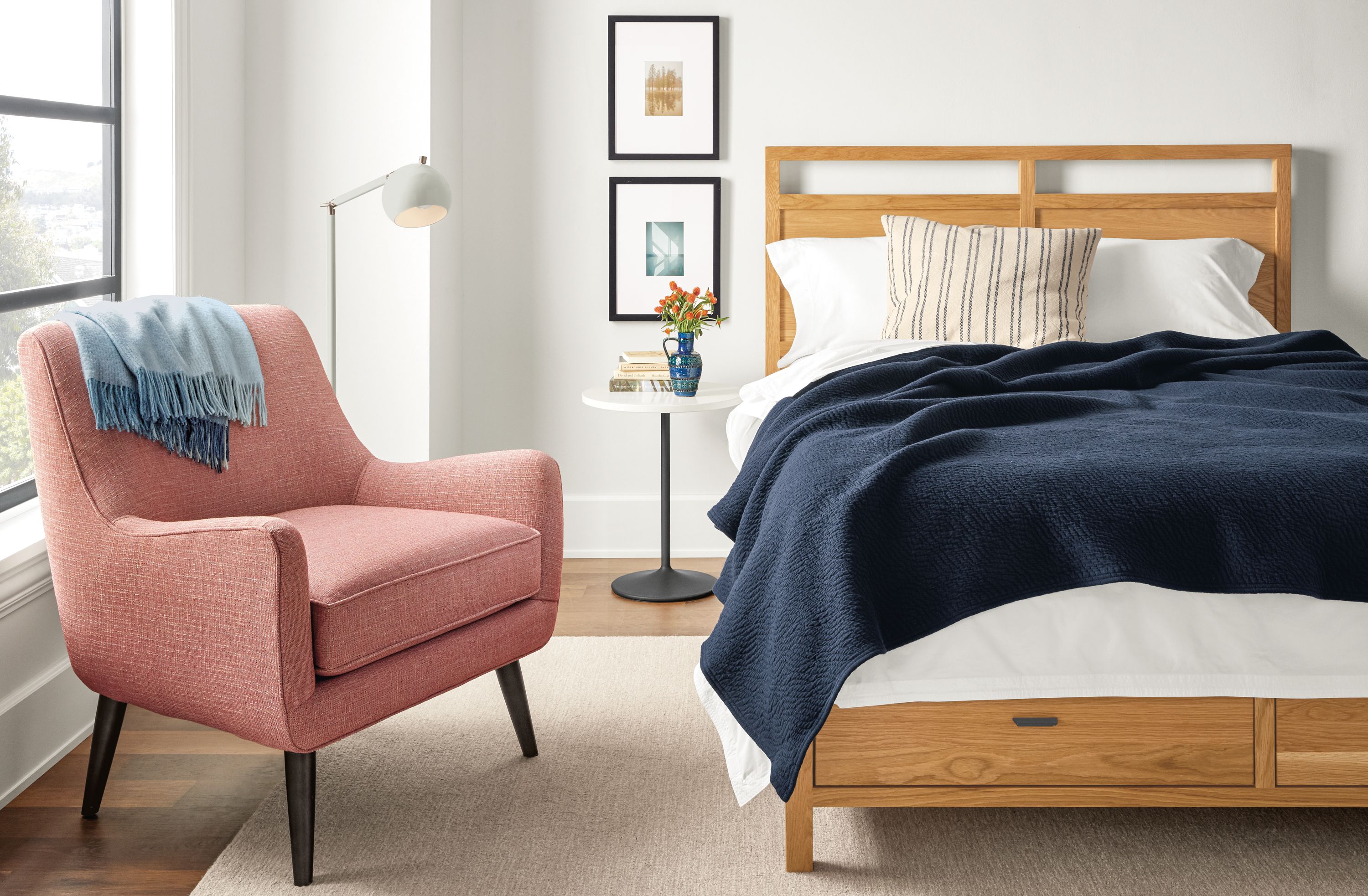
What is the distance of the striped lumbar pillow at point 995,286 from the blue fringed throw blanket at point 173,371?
70.5 inches

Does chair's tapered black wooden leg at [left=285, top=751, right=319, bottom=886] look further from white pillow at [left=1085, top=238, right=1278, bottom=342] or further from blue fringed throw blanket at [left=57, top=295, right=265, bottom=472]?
white pillow at [left=1085, top=238, right=1278, bottom=342]

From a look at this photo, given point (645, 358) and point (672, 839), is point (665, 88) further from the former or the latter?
point (672, 839)

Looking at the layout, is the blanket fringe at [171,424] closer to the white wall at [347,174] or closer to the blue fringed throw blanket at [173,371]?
the blue fringed throw blanket at [173,371]

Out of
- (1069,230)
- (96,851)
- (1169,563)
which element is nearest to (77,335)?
(96,851)

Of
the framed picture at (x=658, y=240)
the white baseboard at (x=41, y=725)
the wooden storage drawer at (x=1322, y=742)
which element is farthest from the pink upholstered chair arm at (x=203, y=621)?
the framed picture at (x=658, y=240)

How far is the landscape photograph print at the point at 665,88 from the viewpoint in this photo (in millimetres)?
3629

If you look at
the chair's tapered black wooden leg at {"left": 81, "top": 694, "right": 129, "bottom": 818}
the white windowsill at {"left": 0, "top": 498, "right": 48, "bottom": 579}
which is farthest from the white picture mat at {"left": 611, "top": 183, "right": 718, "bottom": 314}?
the chair's tapered black wooden leg at {"left": 81, "top": 694, "right": 129, "bottom": 818}

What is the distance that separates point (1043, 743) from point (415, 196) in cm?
173

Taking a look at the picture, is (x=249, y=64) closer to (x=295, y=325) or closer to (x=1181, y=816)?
(x=295, y=325)

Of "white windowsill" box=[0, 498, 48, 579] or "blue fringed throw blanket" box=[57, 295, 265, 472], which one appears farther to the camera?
"white windowsill" box=[0, 498, 48, 579]

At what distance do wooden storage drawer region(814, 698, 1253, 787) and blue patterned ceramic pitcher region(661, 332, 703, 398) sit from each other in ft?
5.44

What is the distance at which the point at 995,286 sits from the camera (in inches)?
121

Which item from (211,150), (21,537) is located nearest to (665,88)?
(211,150)

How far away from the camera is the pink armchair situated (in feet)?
5.42
